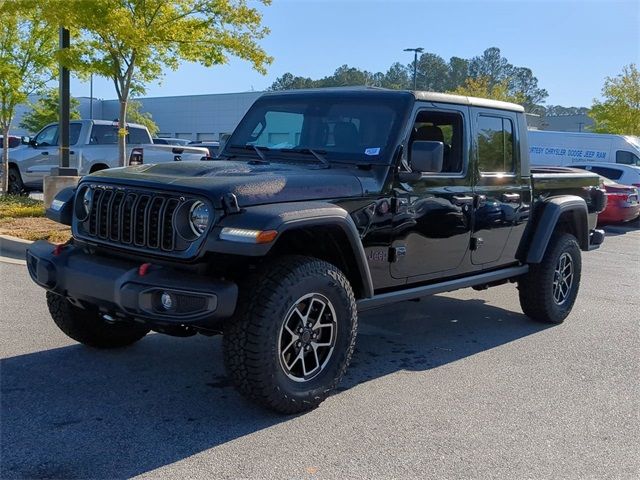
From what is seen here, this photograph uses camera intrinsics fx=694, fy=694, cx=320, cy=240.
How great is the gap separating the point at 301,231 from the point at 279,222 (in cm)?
42

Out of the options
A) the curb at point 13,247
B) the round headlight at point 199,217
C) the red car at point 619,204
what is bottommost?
the curb at point 13,247

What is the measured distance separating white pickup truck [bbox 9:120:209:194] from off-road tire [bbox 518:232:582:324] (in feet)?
29.4

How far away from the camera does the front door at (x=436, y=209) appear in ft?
15.6

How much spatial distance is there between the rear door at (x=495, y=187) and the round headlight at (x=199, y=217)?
2.42 meters

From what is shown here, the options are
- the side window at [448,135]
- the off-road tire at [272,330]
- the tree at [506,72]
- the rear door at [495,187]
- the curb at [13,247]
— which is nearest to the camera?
the off-road tire at [272,330]

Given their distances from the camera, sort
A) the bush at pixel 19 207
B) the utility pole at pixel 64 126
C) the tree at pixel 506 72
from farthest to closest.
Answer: the tree at pixel 506 72 → the utility pole at pixel 64 126 → the bush at pixel 19 207

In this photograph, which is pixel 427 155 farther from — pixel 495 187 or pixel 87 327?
pixel 87 327

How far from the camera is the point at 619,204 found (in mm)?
14570

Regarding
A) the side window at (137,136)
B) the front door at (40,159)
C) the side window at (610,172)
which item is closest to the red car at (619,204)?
the side window at (610,172)

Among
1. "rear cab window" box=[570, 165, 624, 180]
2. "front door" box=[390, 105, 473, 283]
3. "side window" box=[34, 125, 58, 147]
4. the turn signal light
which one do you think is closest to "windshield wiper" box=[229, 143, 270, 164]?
"front door" box=[390, 105, 473, 283]

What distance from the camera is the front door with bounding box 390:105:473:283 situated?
477 centimetres

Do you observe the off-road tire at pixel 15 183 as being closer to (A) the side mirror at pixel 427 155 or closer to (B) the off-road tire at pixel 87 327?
(B) the off-road tire at pixel 87 327

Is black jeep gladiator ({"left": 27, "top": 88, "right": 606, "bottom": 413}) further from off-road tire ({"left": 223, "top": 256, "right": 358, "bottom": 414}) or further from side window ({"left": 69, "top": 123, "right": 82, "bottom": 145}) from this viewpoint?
side window ({"left": 69, "top": 123, "right": 82, "bottom": 145})

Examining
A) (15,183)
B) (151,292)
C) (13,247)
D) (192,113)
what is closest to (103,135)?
(15,183)
